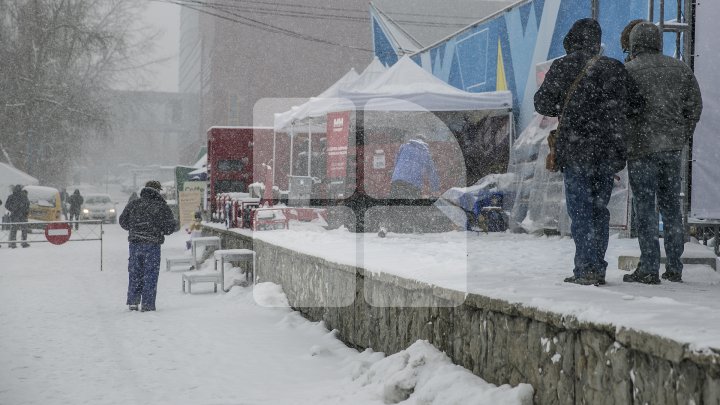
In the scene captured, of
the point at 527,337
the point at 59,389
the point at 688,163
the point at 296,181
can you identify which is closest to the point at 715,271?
the point at 688,163

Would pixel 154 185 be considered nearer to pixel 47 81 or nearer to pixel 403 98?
pixel 403 98

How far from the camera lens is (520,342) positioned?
4.42 meters

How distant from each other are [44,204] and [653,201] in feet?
93.7

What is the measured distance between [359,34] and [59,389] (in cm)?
5327

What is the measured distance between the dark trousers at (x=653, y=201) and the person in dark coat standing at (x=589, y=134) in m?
0.27

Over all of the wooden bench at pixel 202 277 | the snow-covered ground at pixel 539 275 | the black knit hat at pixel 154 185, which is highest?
the black knit hat at pixel 154 185

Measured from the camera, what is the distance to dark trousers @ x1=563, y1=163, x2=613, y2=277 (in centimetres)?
506

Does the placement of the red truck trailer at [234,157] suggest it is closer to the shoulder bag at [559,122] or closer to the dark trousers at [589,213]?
the shoulder bag at [559,122]

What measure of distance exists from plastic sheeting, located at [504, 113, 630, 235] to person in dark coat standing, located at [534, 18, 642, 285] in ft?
17.7

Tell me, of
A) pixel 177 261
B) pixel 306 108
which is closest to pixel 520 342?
pixel 306 108

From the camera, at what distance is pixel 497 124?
1544 centimetres

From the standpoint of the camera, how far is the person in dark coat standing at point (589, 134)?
5056 mm

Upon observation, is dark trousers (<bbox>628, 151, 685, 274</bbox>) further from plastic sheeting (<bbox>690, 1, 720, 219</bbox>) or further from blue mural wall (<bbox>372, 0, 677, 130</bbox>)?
blue mural wall (<bbox>372, 0, 677, 130</bbox>)

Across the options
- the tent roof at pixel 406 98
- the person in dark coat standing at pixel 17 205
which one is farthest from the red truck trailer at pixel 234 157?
the person in dark coat standing at pixel 17 205
